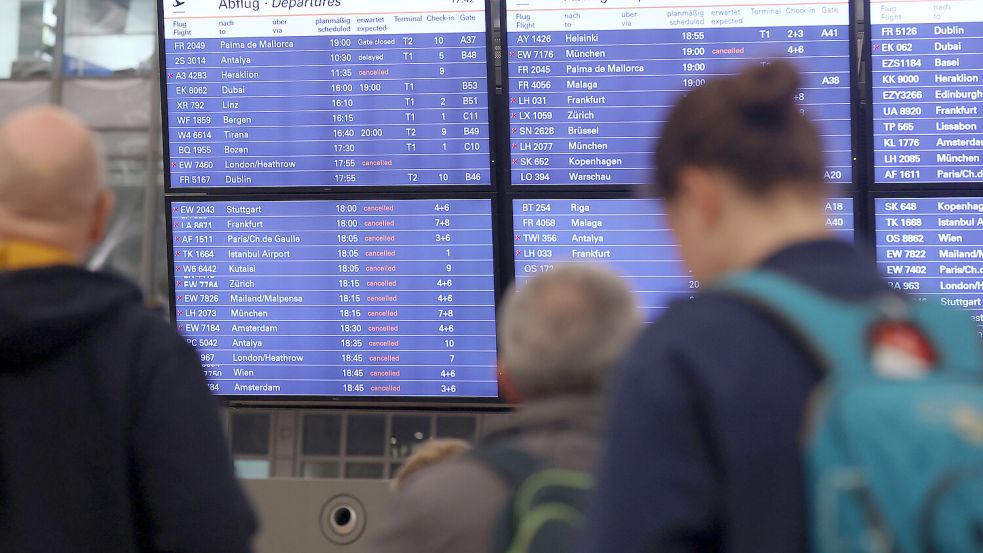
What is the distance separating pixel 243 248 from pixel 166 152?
0.41m

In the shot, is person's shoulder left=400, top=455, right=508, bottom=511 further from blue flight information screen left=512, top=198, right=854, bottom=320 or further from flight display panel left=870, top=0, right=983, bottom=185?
flight display panel left=870, top=0, right=983, bottom=185

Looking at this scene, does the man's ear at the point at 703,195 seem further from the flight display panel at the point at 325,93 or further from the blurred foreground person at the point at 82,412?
the flight display panel at the point at 325,93

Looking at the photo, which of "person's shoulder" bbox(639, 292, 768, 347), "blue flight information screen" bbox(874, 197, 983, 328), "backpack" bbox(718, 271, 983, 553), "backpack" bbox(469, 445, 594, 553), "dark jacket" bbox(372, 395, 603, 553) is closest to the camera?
"backpack" bbox(718, 271, 983, 553)

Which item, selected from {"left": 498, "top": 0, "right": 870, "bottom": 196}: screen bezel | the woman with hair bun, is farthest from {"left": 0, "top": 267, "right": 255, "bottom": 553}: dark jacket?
{"left": 498, "top": 0, "right": 870, "bottom": 196}: screen bezel

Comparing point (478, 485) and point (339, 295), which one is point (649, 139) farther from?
point (478, 485)

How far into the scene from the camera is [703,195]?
4.92ft

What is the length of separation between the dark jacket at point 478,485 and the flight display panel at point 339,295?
210cm

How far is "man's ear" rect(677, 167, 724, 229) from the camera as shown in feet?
4.91

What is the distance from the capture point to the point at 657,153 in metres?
1.56

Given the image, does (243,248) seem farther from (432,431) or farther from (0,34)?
(0,34)

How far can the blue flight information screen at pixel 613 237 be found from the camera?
4.04 m

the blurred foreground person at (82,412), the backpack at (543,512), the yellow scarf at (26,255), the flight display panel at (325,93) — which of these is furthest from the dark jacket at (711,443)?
the flight display panel at (325,93)

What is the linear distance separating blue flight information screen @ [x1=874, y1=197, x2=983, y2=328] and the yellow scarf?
8.65 feet

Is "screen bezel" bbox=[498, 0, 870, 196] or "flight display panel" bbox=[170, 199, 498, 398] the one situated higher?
"screen bezel" bbox=[498, 0, 870, 196]
